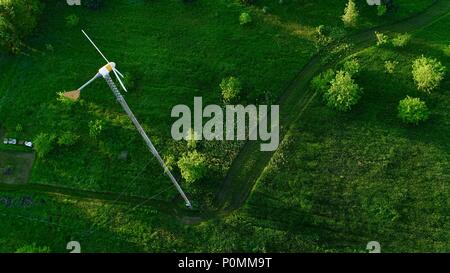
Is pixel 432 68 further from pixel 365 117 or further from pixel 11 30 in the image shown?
pixel 11 30

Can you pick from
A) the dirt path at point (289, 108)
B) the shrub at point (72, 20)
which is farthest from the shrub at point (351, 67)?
the shrub at point (72, 20)

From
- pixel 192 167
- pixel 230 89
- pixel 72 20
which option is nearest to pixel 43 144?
pixel 72 20

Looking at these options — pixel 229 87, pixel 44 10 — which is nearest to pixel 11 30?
pixel 44 10

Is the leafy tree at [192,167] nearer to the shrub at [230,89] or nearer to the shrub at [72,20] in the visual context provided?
the shrub at [230,89]

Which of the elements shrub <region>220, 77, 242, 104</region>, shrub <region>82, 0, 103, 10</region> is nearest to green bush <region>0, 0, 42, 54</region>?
shrub <region>82, 0, 103, 10</region>

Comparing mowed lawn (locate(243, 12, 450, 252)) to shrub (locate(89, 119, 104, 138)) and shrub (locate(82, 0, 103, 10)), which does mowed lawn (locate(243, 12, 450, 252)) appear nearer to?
shrub (locate(89, 119, 104, 138))

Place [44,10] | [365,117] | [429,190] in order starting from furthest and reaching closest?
[44,10] → [365,117] → [429,190]
